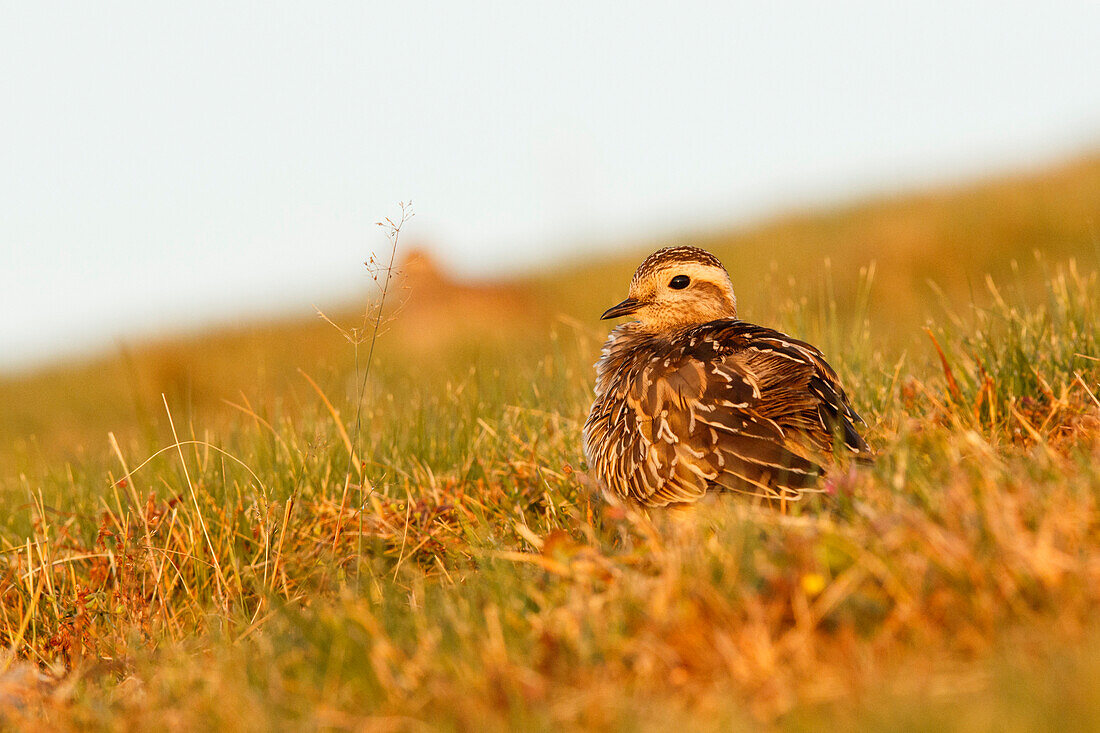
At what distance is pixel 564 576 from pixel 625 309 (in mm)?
2847

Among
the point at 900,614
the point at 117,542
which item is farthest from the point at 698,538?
the point at 117,542

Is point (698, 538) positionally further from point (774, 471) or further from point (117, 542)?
point (117, 542)

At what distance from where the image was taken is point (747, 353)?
15.8 feet

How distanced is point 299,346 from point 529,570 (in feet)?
50.1

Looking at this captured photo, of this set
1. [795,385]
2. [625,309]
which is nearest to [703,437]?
[795,385]

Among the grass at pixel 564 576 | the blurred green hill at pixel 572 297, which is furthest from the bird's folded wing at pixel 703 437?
the blurred green hill at pixel 572 297

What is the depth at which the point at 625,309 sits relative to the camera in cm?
599

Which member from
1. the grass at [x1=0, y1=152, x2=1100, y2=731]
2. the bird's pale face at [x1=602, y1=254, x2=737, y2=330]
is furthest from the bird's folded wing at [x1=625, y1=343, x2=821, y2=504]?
the bird's pale face at [x1=602, y1=254, x2=737, y2=330]

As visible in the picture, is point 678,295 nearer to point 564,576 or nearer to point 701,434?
point 701,434

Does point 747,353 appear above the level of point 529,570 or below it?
above

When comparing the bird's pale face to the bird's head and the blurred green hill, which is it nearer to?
the bird's head

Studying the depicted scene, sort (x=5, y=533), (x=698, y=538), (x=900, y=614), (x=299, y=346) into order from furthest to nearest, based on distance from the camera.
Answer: (x=299, y=346) → (x=5, y=533) → (x=698, y=538) → (x=900, y=614)

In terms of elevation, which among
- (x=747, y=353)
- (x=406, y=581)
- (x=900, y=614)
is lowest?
(x=406, y=581)

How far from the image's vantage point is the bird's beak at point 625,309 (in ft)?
19.4
